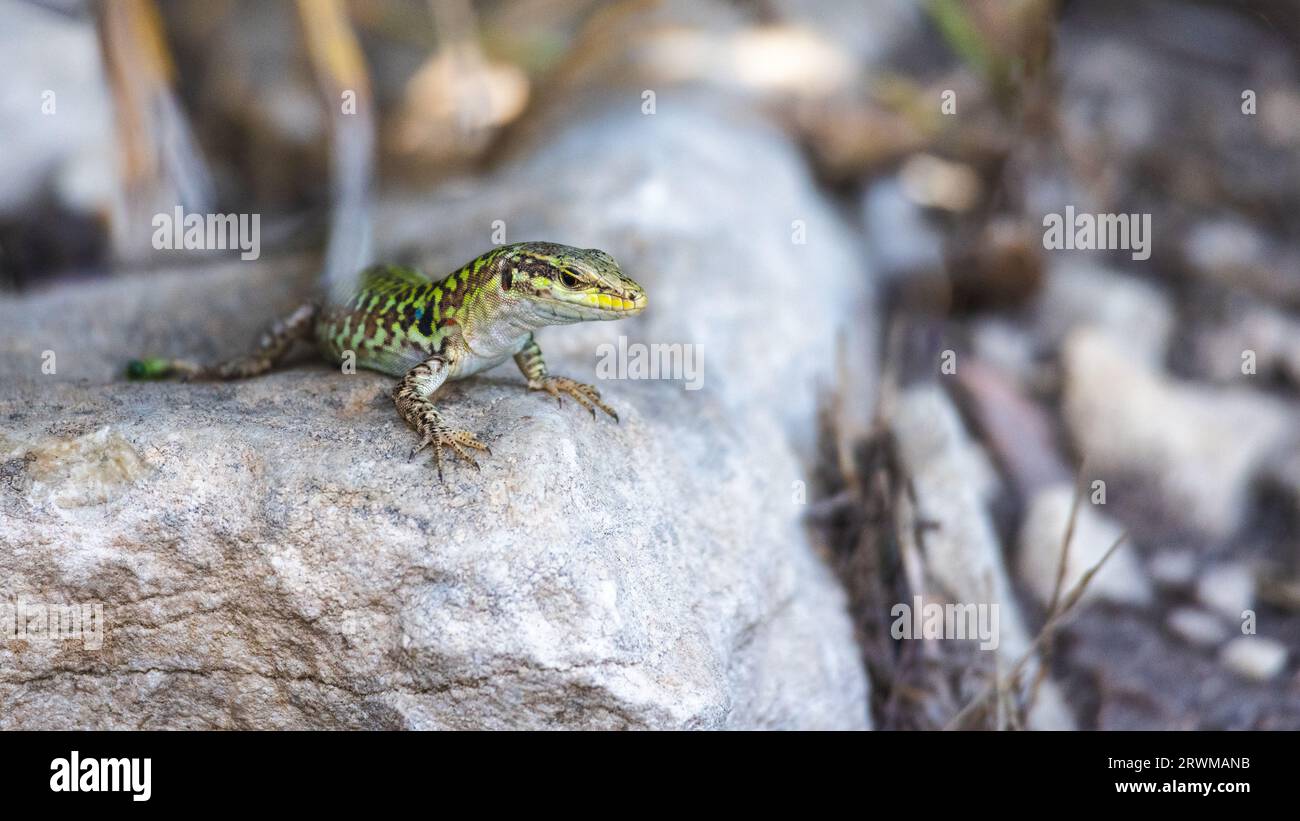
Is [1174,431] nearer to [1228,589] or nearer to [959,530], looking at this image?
[1228,589]

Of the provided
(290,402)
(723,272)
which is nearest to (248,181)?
(723,272)

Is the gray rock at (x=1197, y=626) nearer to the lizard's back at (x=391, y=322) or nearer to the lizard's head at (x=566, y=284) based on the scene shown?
the lizard's head at (x=566, y=284)

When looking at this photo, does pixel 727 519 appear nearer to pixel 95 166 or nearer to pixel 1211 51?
pixel 95 166

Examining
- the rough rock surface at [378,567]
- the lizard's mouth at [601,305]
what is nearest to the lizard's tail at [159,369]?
the rough rock surface at [378,567]

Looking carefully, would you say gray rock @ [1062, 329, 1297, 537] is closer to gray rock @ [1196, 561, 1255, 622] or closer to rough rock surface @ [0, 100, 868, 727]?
gray rock @ [1196, 561, 1255, 622]

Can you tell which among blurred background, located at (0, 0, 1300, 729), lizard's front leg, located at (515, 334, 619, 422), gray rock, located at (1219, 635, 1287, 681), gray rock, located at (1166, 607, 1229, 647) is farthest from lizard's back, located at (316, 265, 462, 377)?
gray rock, located at (1219, 635, 1287, 681)

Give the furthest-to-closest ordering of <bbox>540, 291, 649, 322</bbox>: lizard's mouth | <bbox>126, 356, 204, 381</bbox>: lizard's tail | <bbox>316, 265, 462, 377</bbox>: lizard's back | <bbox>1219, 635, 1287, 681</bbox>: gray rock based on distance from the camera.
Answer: <bbox>1219, 635, 1287, 681</bbox>: gray rock < <bbox>126, 356, 204, 381</bbox>: lizard's tail < <bbox>316, 265, 462, 377</bbox>: lizard's back < <bbox>540, 291, 649, 322</bbox>: lizard's mouth
